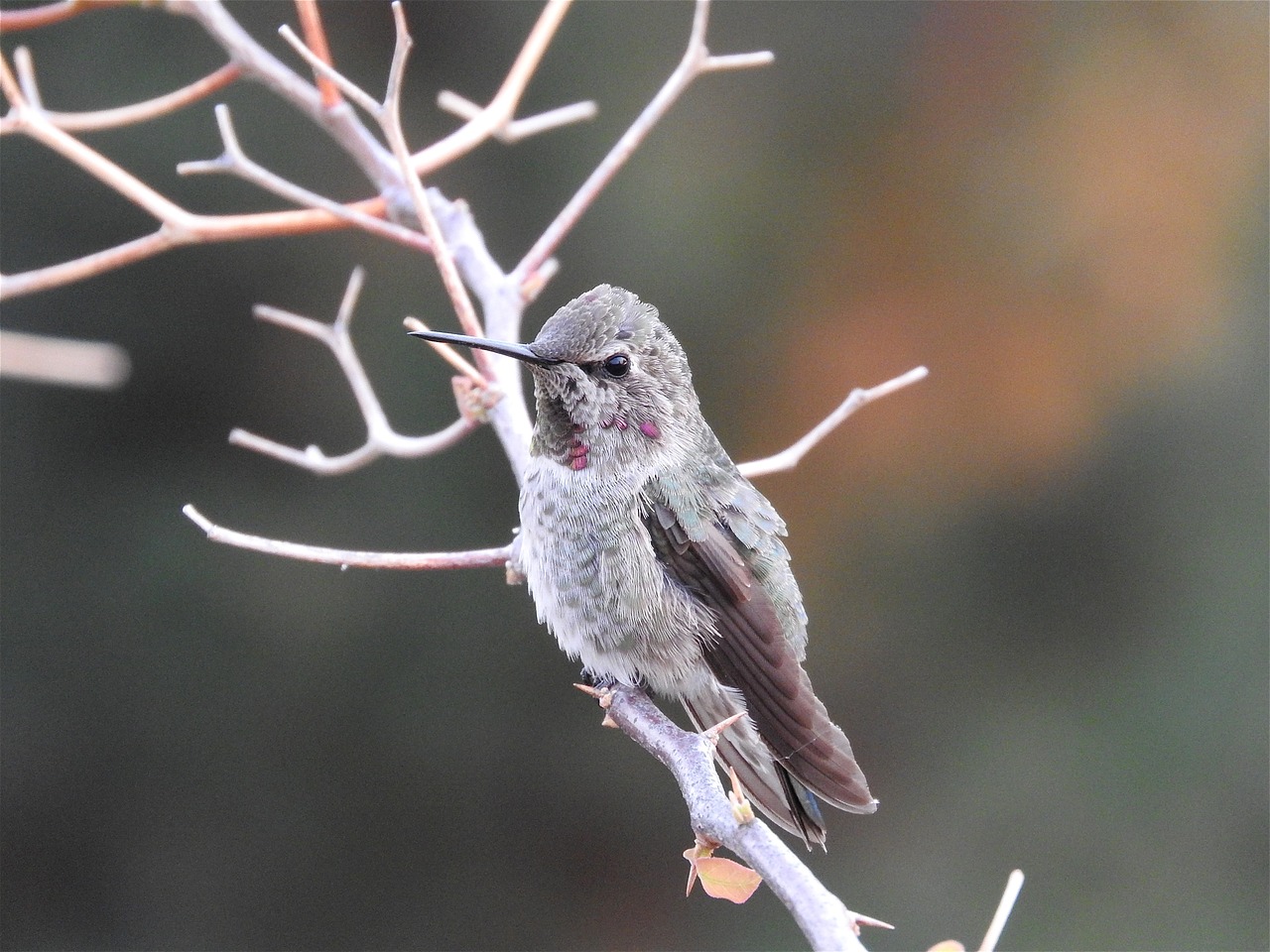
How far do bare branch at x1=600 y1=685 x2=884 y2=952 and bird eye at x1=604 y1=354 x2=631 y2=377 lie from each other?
471 millimetres

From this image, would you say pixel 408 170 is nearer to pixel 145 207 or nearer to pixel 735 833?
pixel 145 207

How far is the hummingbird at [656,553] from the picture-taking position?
1.74 m

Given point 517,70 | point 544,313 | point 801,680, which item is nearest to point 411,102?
point 544,313

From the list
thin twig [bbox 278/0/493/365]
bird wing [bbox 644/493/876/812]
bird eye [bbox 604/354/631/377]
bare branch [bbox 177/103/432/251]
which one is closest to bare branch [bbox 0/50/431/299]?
bare branch [bbox 177/103/432/251]

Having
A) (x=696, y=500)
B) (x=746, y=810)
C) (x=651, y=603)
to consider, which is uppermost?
(x=696, y=500)

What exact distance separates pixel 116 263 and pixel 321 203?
0.88 feet

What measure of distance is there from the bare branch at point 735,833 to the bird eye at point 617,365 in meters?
0.47

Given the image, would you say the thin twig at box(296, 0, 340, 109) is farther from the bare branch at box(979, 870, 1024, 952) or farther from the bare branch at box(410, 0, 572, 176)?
the bare branch at box(979, 870, 1024, 952)

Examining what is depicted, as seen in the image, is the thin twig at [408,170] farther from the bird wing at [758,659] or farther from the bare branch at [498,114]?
the bird wing at [758,659]

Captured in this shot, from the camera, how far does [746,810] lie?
0.91 m

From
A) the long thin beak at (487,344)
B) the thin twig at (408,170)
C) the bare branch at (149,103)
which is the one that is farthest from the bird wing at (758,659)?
the bare branch at (149,103)

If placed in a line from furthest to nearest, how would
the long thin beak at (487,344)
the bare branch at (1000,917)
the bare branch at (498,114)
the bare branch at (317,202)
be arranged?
the bare branch at (498,114) → the bare branch at (317,202) → the long thin beak at (487,344) → the bare branch at (1000,917)

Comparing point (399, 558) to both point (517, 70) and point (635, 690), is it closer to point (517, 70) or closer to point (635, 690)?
point (635, 690)

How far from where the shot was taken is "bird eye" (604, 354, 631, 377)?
1.68m
